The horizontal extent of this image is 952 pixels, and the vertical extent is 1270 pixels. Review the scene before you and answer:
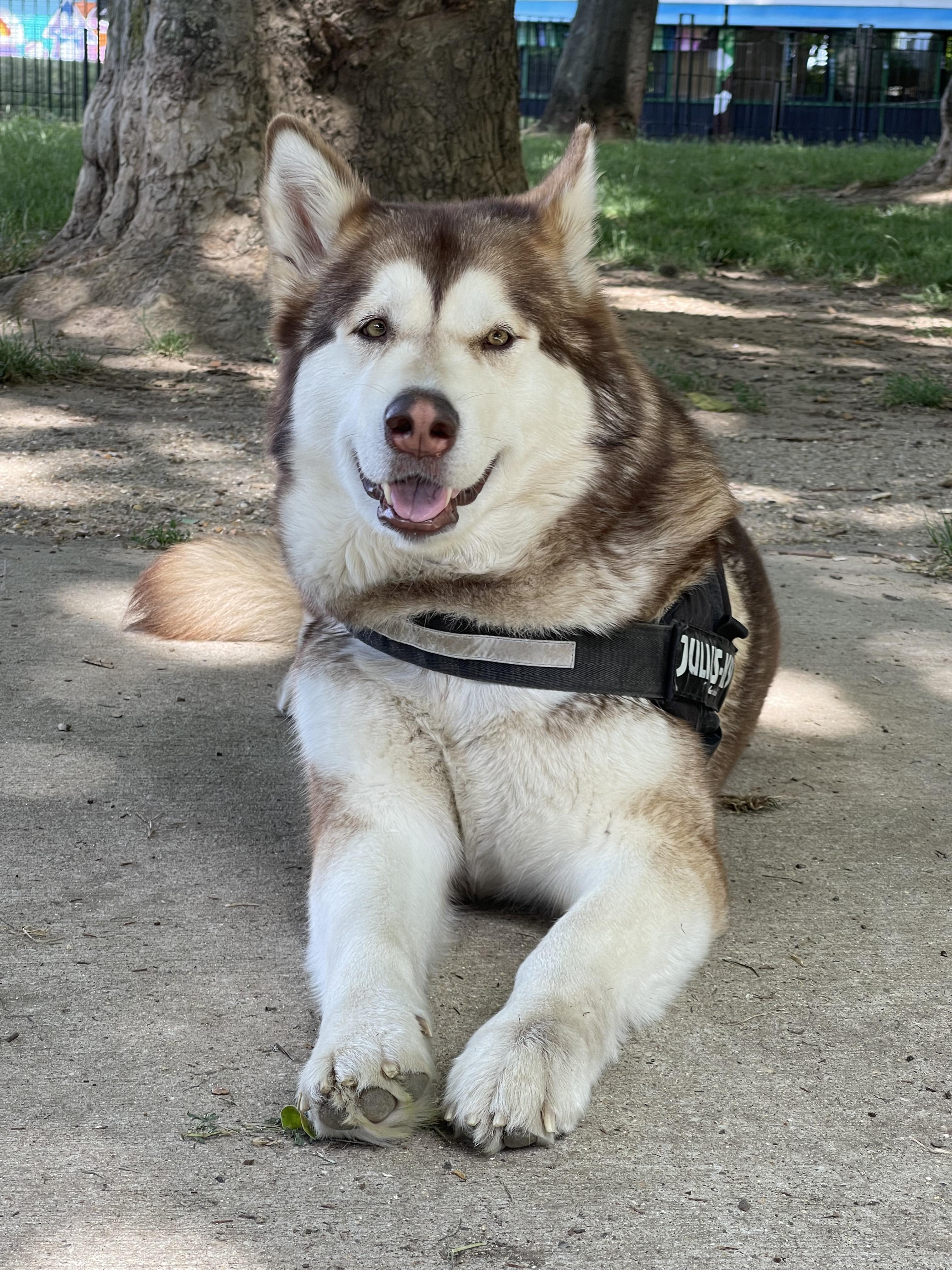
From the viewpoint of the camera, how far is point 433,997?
2.59m

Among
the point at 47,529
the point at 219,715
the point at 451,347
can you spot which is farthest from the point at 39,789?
the point at 47,529

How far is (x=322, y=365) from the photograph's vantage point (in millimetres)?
2955

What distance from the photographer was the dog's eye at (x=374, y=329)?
286 cm

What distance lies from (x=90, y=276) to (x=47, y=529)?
293cm

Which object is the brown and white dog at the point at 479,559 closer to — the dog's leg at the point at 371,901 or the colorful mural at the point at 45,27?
the dog's leg at the point at 371,901

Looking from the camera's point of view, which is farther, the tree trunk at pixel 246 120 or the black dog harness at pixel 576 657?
the tree trunk at pixel 246 120

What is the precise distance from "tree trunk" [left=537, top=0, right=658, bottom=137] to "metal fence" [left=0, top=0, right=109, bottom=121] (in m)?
7.75

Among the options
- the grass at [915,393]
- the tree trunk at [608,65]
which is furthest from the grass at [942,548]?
the tree trunk at [608,65]

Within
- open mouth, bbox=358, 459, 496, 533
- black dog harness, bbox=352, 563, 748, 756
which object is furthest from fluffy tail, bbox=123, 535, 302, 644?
open mouth, bbox=358, 459, 496, 533

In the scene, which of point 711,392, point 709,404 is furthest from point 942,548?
point 711,392

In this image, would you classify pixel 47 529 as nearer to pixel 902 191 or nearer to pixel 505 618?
pixel 505 618

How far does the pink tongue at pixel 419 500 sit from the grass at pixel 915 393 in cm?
589

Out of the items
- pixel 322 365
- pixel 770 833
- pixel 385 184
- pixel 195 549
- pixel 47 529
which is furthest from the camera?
pixel 385 184

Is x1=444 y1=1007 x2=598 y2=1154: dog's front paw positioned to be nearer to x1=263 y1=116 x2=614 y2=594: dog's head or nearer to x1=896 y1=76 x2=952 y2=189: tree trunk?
x1=263 y1=116 x2=614 y2=594: dog's head
